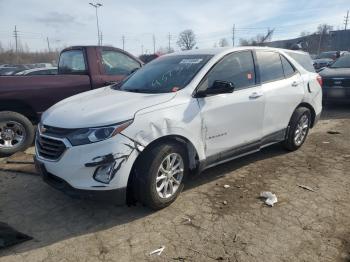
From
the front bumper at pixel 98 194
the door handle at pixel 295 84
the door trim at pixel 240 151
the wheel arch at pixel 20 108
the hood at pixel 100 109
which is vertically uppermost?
the door handle at pixel 295 84

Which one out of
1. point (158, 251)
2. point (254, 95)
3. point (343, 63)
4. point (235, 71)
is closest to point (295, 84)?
point (254, 95)

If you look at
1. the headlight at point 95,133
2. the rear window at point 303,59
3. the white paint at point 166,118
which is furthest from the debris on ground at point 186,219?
the rear window at point 303,59

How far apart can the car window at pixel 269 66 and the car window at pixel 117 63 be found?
2.76m

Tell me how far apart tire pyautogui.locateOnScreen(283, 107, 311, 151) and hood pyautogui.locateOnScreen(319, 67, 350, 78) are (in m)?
4.26

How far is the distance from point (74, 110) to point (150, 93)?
892mm

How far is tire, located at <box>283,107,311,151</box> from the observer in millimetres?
5637

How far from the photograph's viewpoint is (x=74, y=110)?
3846mm

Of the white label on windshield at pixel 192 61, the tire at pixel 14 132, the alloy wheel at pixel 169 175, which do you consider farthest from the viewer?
the tire at pixel 14 132

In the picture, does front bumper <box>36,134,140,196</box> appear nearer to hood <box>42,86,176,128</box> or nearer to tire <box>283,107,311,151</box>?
hood <box>42,86,176,128</box>

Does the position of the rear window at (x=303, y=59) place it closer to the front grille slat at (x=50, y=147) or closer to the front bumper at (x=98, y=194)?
the front bumper at (x=98, y=194)

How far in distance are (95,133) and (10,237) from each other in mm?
1285

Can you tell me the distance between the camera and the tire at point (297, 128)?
18.5 ft

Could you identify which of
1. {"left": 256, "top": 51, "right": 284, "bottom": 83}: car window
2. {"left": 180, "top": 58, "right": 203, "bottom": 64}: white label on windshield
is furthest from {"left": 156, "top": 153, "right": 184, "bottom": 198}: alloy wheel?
{"left": 256, "top": 51, "right": 284, "bottom": 83}: car window

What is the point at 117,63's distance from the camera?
696cm
